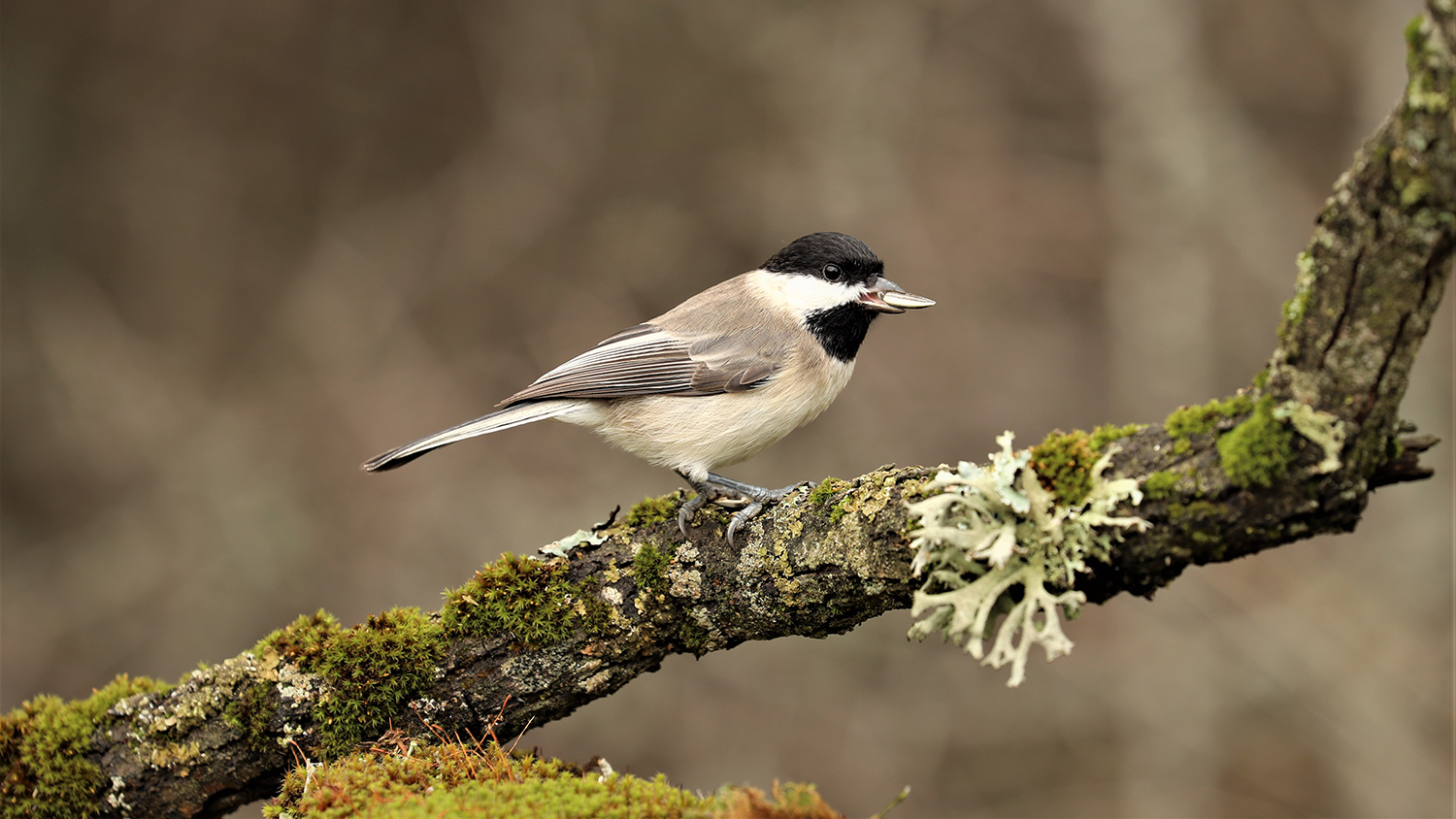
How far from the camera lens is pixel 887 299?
3.22 metres

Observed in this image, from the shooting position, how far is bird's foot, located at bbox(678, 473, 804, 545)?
2486mm

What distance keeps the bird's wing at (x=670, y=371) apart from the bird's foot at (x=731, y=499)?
333 mm

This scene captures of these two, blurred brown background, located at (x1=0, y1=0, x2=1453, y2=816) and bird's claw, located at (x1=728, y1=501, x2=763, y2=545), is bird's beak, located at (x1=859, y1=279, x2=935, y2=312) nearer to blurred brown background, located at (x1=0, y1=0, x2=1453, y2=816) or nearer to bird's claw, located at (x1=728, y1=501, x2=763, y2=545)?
bird's claw, located at (x1=728, y1=501, x2=763, y2=545)

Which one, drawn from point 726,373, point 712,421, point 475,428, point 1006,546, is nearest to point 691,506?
A: point 712,421

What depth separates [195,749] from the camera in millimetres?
2506

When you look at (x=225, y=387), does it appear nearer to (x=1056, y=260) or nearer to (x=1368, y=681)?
(x=1056, y=260)

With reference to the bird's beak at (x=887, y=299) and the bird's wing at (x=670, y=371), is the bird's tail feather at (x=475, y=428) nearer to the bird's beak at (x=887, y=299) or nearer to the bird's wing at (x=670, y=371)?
the bird's wing at (x=670, y=371)

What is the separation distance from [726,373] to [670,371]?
7.9 inches

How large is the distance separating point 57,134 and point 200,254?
115 cm

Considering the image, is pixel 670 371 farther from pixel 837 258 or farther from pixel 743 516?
pixel 743 516

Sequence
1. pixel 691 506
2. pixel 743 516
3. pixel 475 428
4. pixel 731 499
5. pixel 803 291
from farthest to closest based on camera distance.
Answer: pixel 803 291 < pixel 475 428 < pixel 731 499 < pixel 691 506 < pixel 743 516

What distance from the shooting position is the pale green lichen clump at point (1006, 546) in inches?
70.5

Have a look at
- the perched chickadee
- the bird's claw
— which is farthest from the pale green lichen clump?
the perched chickadee

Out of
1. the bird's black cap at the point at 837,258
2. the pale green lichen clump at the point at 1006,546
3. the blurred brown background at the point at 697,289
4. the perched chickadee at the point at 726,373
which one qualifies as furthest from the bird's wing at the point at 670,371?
the blurred brown background at the point at 697,289
